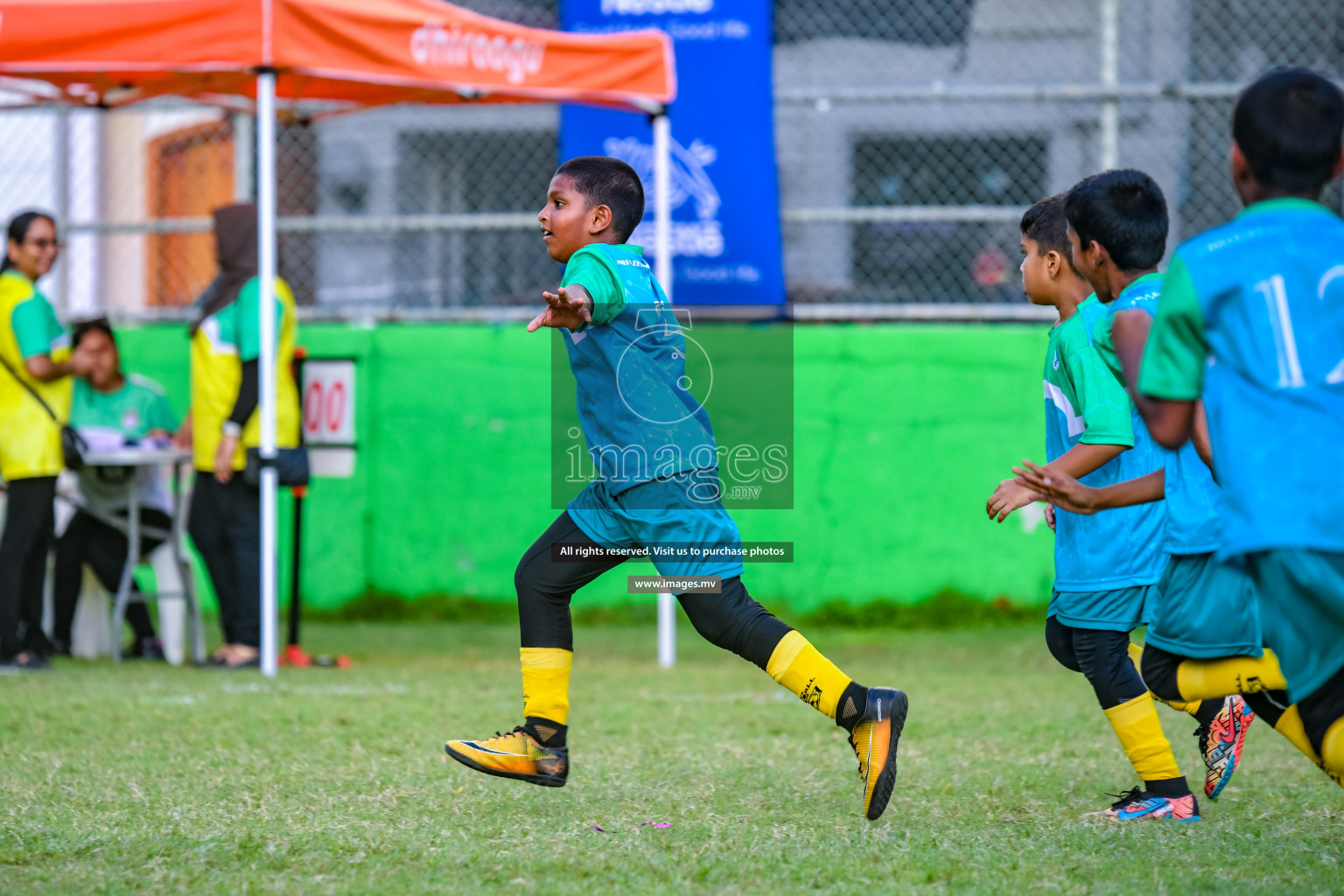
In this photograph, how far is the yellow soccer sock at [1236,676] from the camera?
10.4 feet

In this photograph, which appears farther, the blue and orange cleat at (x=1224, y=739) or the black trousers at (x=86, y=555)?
the black trousers at (x=86, y=555)

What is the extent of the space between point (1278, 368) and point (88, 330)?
20.3 ft

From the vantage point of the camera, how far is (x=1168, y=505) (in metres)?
3.36

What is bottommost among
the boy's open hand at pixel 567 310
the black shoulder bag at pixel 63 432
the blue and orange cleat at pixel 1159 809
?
the blue and orange cleat at pixel 1159 809

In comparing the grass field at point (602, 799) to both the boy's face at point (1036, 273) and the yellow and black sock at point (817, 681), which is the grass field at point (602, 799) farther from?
the boy's face at point (1036, 273)

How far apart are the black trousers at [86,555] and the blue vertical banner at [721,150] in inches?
127

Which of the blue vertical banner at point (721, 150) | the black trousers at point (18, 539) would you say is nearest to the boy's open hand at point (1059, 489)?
the black trousers at point (18, 539)

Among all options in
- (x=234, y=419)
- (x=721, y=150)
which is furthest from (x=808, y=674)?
(x=721, y=150)

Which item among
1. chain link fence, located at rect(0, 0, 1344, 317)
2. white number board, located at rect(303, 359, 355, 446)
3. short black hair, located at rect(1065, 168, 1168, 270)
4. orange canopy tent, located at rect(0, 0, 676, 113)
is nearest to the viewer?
short black hair, located at rect(1065, 168, 1168, 270)

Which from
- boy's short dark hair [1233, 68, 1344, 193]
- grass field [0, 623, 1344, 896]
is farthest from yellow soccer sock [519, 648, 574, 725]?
boy's short dark hair [1233, 68, 1344, 193]

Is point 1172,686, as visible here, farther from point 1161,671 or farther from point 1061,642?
point 1061,642

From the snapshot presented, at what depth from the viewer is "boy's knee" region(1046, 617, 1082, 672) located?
392cm

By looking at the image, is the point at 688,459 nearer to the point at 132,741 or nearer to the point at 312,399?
the point at 132,741

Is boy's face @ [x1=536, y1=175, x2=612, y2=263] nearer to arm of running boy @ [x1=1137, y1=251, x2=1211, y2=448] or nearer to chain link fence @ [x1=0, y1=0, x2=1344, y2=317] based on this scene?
arm of running boy @ [x1=1137, y1=251, x2=1211, y2=448]
